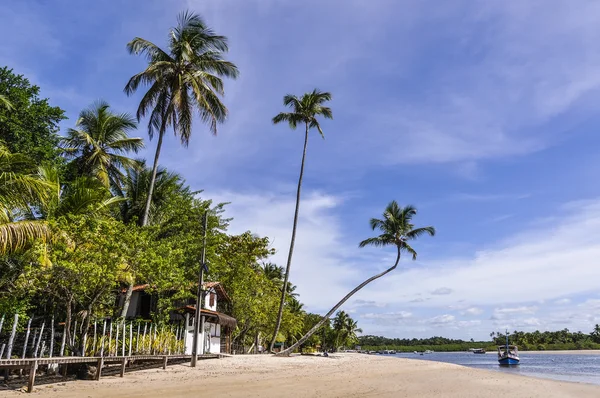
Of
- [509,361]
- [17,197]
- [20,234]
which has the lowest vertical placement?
[509,361]

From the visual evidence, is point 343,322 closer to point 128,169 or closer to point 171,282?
point 128,169

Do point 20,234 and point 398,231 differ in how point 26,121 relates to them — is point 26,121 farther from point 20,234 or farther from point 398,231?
point 398,231

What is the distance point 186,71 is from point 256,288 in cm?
1691

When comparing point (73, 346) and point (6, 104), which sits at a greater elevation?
point (6, 104)

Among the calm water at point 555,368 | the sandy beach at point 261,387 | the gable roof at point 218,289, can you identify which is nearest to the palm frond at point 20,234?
the sandy beach at point 261,387

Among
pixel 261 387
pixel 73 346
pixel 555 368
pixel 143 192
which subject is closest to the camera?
pixel 261 387

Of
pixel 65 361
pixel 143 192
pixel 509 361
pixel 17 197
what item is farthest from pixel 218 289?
pixel 509 361

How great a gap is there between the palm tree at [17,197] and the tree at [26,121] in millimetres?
6496

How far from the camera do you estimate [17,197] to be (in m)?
12.1

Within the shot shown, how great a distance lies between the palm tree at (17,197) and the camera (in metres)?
11.7

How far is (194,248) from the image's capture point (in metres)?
23.6

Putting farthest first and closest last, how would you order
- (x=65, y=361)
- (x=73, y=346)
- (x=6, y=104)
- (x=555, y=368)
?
(x=555, y=368) < (x=6, y=104) < (x=73, y=346) < (x=65, y=361)

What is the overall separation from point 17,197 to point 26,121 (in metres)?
8.59

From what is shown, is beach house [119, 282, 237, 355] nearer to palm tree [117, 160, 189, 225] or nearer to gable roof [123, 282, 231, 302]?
gable roof [123, 282, 231, 302]
